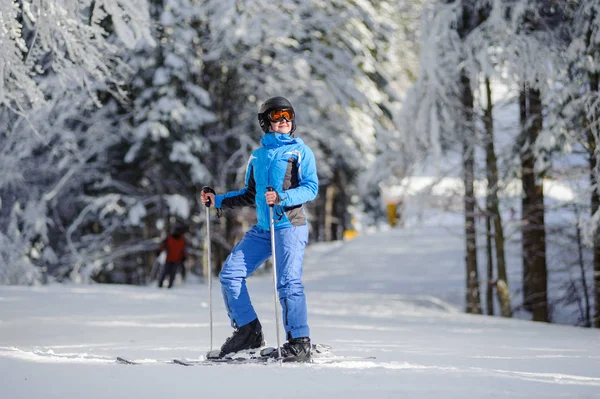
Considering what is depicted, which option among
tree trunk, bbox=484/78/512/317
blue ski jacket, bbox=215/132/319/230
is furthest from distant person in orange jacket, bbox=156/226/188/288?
blue ski jacket, bbox=215/132/319/230

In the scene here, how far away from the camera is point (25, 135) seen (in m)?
20.0

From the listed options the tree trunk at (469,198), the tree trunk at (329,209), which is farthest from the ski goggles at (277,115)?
the tree trunk at (329,209)

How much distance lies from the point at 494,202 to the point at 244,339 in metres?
10.2

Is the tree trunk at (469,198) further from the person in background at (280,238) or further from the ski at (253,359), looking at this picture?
the ski at (253,359)

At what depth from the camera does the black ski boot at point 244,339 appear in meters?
5.82

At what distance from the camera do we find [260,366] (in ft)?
17.6

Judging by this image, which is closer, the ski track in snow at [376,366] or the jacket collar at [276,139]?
the ski track in snow at [376,366]

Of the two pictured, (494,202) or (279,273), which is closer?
(279,273)

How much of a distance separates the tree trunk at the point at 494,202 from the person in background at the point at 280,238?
10.1 m

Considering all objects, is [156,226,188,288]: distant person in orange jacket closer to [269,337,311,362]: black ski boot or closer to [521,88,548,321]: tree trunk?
[521,88,548,321]: tree trunk

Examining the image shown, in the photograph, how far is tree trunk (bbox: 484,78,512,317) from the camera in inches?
603

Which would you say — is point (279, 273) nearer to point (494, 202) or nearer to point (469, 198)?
point (494, 202)

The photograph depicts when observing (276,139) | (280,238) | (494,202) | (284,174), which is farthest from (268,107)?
(494,202)

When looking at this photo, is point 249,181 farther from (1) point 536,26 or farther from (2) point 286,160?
(1) point 536,26
